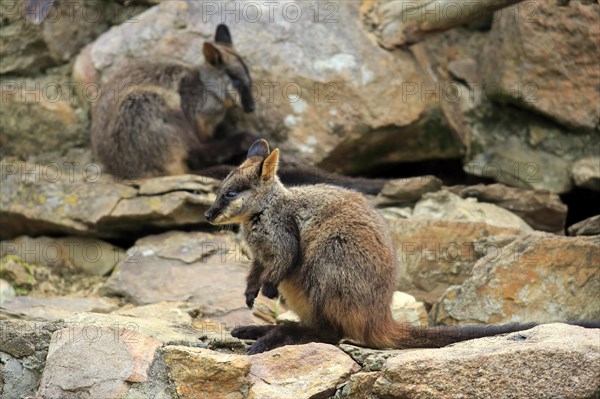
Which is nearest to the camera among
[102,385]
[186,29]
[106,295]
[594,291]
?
[102,385]

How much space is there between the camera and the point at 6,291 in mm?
9188

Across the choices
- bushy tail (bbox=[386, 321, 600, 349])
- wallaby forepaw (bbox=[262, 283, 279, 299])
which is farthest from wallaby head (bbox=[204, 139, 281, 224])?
bushy tail (bbox=[386, 321, 600, 349])

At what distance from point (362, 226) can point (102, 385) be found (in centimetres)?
214

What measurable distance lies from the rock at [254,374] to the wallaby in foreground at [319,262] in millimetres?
590

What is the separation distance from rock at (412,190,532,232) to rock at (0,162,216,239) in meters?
2.21

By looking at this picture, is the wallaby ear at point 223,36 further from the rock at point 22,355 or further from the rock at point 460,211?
the rock at point 22,355

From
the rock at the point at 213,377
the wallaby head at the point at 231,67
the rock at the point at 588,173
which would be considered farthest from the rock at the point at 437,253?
the rock at the point at 213,377

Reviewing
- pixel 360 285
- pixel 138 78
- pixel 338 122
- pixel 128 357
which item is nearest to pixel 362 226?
pixel 360 285

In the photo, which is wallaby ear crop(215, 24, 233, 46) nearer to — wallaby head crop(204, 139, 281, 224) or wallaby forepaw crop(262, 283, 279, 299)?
wallaby head crop(204, 139, 281, 224)

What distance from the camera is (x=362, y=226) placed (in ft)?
23.7

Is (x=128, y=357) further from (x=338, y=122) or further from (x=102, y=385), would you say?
(x=338, y=122)

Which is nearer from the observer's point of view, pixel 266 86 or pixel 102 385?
pixel 102 385

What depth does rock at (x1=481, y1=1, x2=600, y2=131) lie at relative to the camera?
35.3ft

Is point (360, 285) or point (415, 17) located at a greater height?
point (415, 17)
